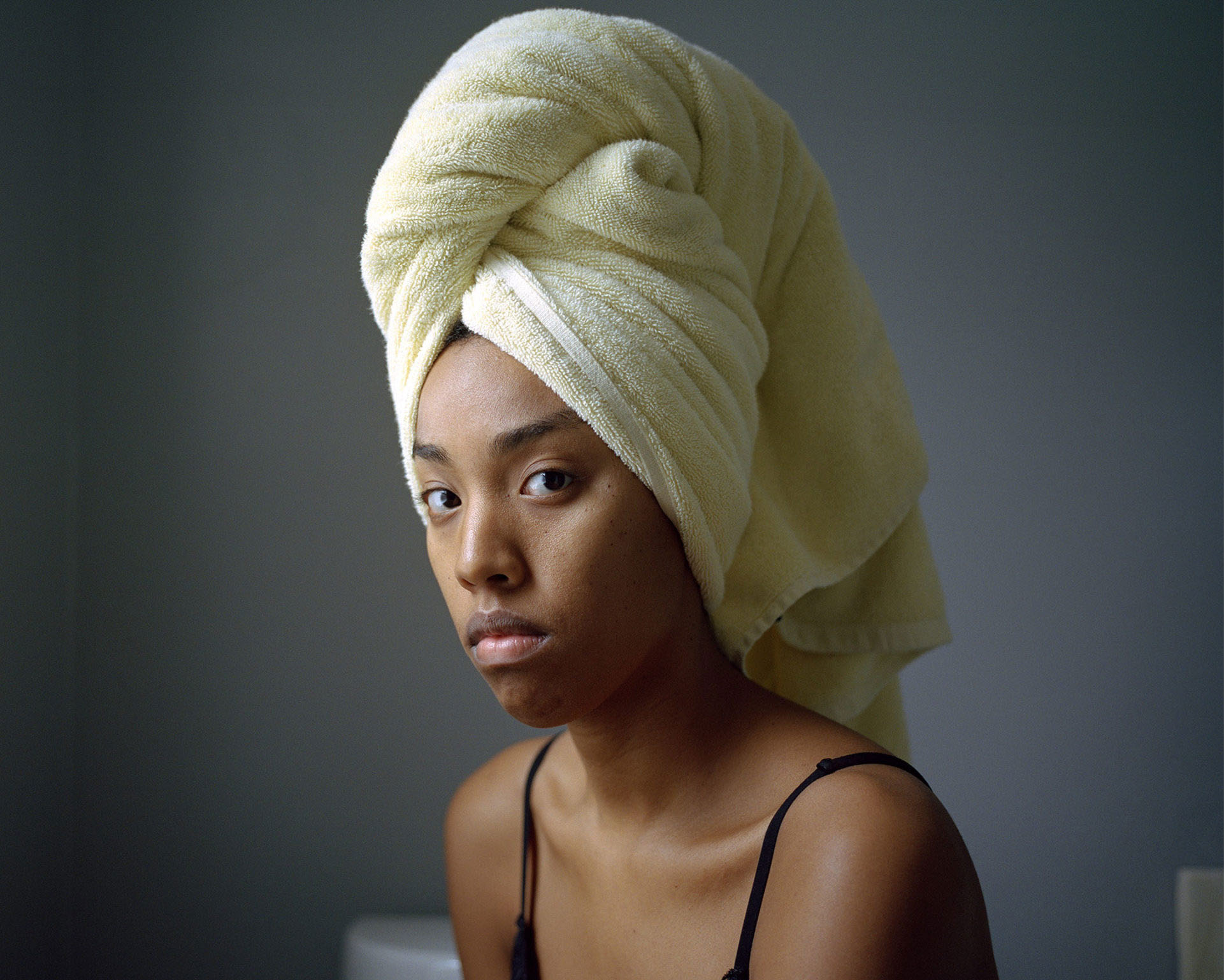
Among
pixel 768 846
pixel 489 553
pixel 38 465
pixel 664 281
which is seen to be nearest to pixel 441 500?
pixel 489 553

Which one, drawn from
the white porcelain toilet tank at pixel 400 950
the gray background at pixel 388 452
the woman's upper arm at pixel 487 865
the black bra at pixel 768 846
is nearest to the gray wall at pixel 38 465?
the gray background at pixel 388 452

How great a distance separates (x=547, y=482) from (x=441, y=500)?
0.35 ft

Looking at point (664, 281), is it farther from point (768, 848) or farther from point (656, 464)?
point (768, 848)

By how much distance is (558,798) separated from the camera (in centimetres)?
95

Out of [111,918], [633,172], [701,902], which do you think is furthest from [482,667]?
[111,918]

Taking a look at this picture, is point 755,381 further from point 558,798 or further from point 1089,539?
point 1089,539

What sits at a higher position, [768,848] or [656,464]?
[656,464]

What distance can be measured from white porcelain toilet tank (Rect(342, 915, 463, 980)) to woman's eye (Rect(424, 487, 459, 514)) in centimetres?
86

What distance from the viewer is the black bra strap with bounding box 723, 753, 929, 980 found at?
2.29 feet

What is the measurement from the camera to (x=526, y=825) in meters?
0.95

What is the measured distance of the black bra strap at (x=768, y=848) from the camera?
2.29ft

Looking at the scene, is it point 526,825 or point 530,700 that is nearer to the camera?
point 530,700

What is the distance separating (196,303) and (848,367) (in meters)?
1.04

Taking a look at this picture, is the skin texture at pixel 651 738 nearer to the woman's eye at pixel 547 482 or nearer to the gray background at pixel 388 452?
the woman's eye at pixel 547 482
